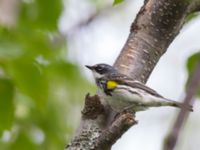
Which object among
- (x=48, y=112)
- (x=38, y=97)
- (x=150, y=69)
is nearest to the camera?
(x=38, y=97)

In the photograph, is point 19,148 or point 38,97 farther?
point 19,148

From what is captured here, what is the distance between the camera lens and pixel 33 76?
232 centimetres

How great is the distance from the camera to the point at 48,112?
4168 mm

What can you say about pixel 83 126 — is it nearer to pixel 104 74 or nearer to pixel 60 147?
pixel 60 147

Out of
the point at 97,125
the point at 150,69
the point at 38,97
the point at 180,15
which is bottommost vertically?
the point at 97,125

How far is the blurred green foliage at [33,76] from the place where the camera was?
7.14ft

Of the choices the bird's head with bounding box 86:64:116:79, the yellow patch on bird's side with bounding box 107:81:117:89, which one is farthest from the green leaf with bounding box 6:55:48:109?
the bird's head with bounding box 86:64:116:79

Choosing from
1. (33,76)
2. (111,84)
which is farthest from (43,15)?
(111,84)

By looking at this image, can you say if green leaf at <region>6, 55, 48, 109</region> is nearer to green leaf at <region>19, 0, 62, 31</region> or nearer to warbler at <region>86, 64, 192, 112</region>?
green leaf at <region>19, 0, 62, 31</region>

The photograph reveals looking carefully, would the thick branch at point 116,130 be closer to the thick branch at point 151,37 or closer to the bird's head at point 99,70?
the thick branch at point 151,37

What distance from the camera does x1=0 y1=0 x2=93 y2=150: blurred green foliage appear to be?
7.14 ft

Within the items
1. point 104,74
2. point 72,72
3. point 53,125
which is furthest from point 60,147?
point 104,74

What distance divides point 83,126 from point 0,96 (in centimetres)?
45

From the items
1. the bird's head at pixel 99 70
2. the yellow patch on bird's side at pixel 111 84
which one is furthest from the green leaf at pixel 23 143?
the bird's head at pixel 99 70
